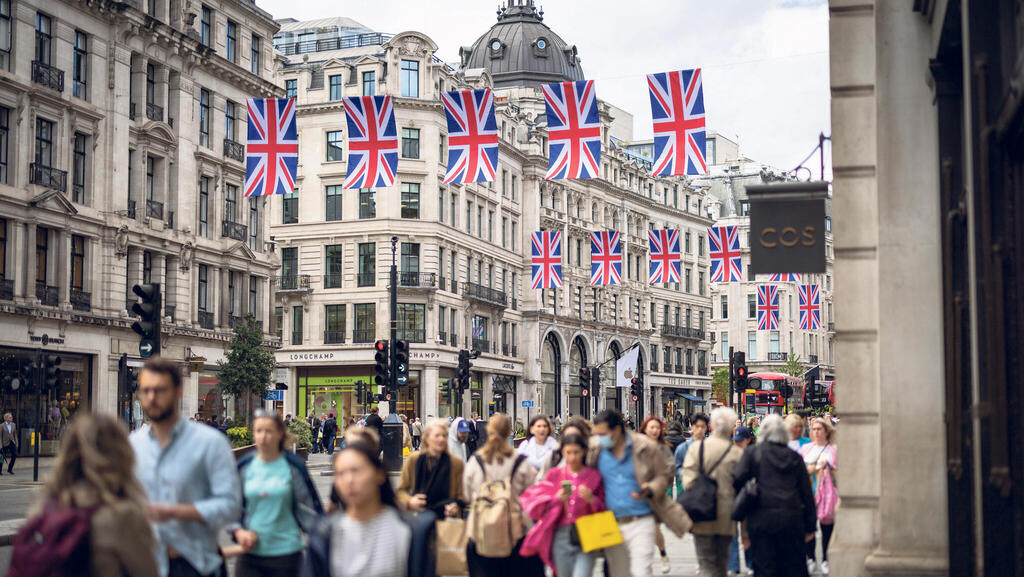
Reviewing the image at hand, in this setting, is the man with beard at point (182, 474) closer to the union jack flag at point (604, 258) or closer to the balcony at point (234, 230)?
the union jack flag at point (604, 258)

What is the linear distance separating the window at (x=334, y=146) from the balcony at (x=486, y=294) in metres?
9.40

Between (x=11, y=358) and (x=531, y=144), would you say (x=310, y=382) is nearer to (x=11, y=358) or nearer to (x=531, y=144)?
(x=531, y=144)

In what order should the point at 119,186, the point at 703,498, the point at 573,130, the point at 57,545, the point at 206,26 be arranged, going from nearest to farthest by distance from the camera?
the point at 57,545 → the point at 703,498 → the point at 573,130 → the point at 119,186 → the point at 206,26

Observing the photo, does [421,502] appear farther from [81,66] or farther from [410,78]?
[410,78]

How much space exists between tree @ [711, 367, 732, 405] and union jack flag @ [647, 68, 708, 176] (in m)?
84.6

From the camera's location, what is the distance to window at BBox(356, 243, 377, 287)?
64.2m

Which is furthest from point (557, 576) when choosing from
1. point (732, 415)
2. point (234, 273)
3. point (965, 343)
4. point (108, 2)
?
point (234, 273)

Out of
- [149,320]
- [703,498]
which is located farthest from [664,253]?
[703,498]

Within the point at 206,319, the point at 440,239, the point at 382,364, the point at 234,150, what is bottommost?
Result: the point at 382,364

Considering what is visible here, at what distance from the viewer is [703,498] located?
452 inches

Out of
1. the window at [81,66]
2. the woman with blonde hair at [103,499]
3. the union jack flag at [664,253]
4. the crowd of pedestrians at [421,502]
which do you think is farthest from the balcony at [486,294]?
the woman with blonde hair at [103,499]

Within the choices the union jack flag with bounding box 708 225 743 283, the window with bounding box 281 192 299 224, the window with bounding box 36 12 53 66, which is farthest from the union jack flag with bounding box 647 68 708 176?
the window with bounding box 281 192 299 224

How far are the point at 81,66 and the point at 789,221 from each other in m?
32.9

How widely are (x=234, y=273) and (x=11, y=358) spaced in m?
13.0
